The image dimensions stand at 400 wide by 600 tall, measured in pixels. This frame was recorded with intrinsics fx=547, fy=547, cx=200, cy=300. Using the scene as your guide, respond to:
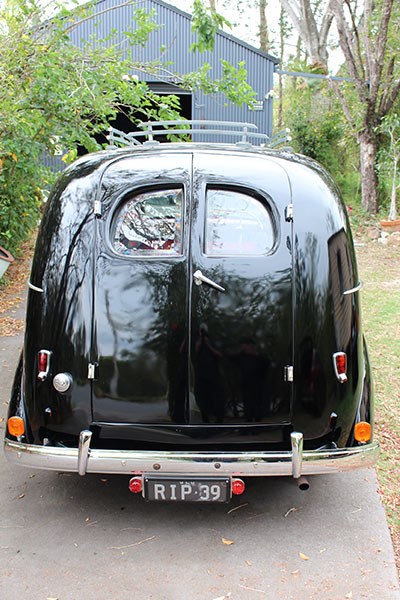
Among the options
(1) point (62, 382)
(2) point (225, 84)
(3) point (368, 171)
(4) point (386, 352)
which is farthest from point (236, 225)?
(3) point (368, 171)

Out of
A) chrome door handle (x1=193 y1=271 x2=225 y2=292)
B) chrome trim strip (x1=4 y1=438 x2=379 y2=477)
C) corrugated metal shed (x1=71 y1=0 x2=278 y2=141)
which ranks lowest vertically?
chrome trim strip (x1=4 y1=438 x2=379 y2=477)

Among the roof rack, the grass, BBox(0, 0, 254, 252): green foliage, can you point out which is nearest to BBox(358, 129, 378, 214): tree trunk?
the grass

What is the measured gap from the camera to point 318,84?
60.0 feet

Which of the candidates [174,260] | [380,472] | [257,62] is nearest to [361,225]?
[257,62]

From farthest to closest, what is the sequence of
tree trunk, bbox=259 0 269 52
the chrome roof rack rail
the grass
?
tree trunk, bbox=259 0 269 52 → the chrome roof rack rail → the grass

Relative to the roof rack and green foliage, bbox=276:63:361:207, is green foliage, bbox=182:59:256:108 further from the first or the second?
green foliage, bbox=276:63:361:207

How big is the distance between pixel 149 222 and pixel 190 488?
1456 mm

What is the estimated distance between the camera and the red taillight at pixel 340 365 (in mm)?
2896

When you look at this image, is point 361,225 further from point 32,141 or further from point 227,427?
point 227,427

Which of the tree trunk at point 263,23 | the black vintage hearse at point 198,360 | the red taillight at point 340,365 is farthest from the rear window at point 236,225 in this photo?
the tree trunk at point 263,23

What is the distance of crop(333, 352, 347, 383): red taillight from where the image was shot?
2.90 meters

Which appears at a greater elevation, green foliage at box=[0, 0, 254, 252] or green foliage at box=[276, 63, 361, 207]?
green foliage at box=[276, 63, 361, 207]

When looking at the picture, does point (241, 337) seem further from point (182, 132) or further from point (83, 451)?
point (182, 132)

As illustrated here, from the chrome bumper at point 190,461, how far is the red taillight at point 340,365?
1.24 feet
